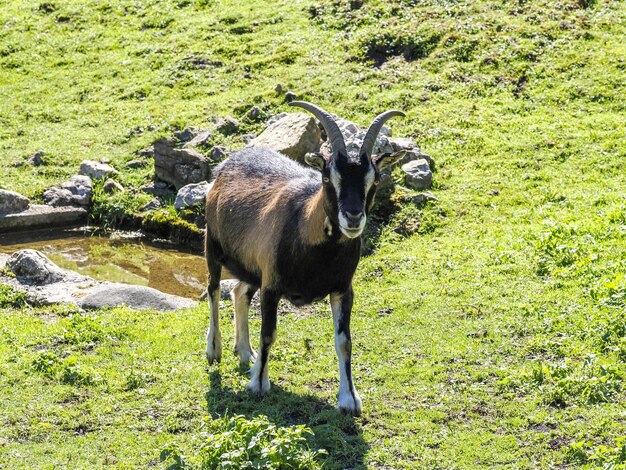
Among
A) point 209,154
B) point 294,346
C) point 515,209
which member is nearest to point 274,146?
point 209,154

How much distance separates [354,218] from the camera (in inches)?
338

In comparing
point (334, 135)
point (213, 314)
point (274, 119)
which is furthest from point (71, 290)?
point (274, 119)

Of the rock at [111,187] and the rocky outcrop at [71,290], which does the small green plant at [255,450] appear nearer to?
the rocky outcrop at [71,290]

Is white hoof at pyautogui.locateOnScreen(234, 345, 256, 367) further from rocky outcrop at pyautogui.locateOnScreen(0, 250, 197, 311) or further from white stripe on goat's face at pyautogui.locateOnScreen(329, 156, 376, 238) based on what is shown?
white stripe on goat's face at pyautogui.locateOnScreen(329, 156, 376, 238)

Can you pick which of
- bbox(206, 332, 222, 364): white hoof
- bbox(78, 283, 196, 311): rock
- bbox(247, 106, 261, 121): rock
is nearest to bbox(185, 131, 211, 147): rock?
bbox(247, 106, 261, 121): rock

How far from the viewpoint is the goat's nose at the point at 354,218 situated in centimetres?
856

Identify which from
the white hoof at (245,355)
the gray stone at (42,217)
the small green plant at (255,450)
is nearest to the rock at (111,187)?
the gray stone at (42,217)

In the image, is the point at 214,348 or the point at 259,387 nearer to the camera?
the point at 259,387

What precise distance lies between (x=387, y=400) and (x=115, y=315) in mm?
4608

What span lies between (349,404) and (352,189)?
2.22m

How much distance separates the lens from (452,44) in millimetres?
21828

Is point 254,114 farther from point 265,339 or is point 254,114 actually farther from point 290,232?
point 265,339

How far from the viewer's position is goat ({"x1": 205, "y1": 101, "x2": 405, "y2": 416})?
900 centimetres

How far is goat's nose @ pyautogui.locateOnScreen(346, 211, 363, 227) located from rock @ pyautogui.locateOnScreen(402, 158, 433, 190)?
808 cm
